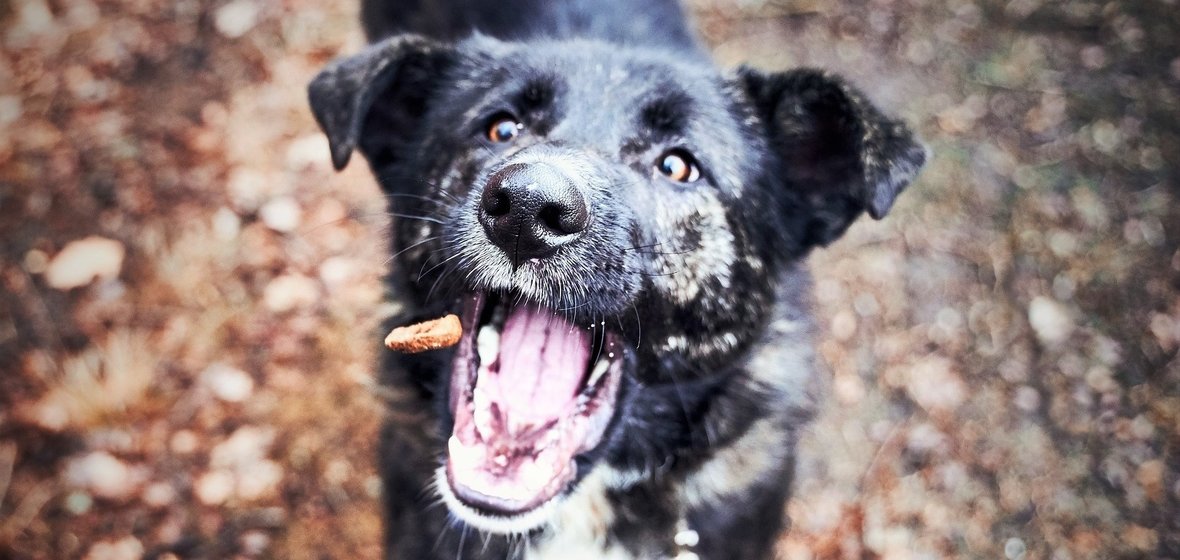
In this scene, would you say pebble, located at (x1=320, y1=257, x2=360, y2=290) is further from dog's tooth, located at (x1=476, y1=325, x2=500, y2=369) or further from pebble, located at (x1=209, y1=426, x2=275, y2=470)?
dog's tooth, located at (x1=476, y1=325, x2=500, y2=369)

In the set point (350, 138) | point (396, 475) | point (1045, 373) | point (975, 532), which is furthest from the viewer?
point (1045, 373)

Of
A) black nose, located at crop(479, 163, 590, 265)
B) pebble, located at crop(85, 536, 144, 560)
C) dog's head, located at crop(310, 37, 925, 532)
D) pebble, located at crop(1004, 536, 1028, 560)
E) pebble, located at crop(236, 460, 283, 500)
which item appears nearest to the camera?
black nose, located at crop(479, 163, 590, 265)

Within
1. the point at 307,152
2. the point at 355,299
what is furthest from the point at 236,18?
the point at 355,299

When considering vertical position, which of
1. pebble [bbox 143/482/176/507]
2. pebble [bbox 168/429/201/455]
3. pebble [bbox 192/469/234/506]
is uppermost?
pebble [bbox 168/429/201/455]

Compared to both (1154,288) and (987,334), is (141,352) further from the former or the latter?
(1154,288)

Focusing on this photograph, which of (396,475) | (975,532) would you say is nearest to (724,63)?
(975,532)

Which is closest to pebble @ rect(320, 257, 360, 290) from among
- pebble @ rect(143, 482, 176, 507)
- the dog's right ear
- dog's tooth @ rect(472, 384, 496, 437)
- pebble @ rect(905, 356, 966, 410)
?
pebble @ rect(143, 482, 176, 507)

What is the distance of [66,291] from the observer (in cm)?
335

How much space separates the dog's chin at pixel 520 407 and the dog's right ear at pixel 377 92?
0.63 m

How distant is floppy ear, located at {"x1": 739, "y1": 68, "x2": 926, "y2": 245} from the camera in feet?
7.02

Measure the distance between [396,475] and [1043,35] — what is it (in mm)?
4386

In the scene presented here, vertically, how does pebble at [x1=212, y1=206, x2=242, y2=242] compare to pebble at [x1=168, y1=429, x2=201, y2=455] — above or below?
above

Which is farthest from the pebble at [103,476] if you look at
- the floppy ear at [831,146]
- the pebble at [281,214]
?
the floppy ear at [831,146]

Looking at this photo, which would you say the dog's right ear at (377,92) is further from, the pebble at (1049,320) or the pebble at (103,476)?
the pebble at (1049,320)
